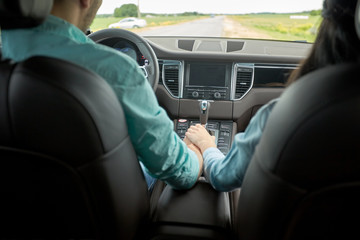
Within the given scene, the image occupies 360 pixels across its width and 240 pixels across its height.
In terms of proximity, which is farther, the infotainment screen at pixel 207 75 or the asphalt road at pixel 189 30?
the asphalt road at pixel 189 30

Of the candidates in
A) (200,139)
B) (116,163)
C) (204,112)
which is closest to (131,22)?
(204,112)

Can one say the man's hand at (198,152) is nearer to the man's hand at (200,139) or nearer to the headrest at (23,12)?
the man's hand at (200,139)

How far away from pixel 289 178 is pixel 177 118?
2.36 metres

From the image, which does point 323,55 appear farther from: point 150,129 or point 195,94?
point 195,94

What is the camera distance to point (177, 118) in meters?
3.30

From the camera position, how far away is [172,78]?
3232 mm

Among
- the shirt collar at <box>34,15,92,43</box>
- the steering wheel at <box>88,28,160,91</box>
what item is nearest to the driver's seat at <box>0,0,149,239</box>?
the shirt collar at <box>34,15,92,43</box>

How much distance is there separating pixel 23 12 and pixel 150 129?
0.56 metres

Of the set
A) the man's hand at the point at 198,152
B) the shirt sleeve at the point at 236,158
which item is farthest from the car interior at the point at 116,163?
the man's hand at the point at 198,152

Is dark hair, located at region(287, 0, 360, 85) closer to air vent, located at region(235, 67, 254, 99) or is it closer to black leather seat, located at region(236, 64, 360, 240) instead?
black leather seat, located at region(236, 64, 360, 240)

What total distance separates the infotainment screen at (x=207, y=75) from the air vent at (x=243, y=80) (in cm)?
14

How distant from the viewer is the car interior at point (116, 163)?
88 cm

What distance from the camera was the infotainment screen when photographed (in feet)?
10.3

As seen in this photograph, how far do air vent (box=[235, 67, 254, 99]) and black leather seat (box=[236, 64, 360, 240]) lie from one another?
6.83 ft
